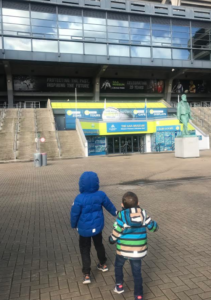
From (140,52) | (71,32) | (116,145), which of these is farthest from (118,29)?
(116,145)

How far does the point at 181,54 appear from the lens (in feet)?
130

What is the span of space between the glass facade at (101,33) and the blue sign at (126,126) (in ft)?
47.5

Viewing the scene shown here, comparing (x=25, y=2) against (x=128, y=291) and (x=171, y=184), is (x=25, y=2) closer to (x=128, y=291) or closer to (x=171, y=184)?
(x=171, y=184)

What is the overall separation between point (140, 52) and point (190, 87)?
14530 mm

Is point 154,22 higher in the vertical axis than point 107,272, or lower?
higher

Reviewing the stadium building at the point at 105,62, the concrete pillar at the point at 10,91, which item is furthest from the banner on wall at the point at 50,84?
the concrete pillar at the point at 10,91

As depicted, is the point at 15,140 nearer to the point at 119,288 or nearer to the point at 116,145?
the point at 116,145

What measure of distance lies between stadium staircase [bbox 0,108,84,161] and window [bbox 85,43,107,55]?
38.1 ft

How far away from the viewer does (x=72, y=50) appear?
115 ft

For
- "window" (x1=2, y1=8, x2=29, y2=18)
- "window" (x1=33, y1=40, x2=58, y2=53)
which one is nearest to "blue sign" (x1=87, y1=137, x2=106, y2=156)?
"window" (x1=33, y1=40, x2=58, y2=53)

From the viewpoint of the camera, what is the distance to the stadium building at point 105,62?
28.7 m

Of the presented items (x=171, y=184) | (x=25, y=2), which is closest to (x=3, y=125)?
(x=25, y=2)

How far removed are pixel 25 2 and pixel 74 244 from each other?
124 feet

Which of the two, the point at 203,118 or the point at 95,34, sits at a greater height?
the point at 95,34
